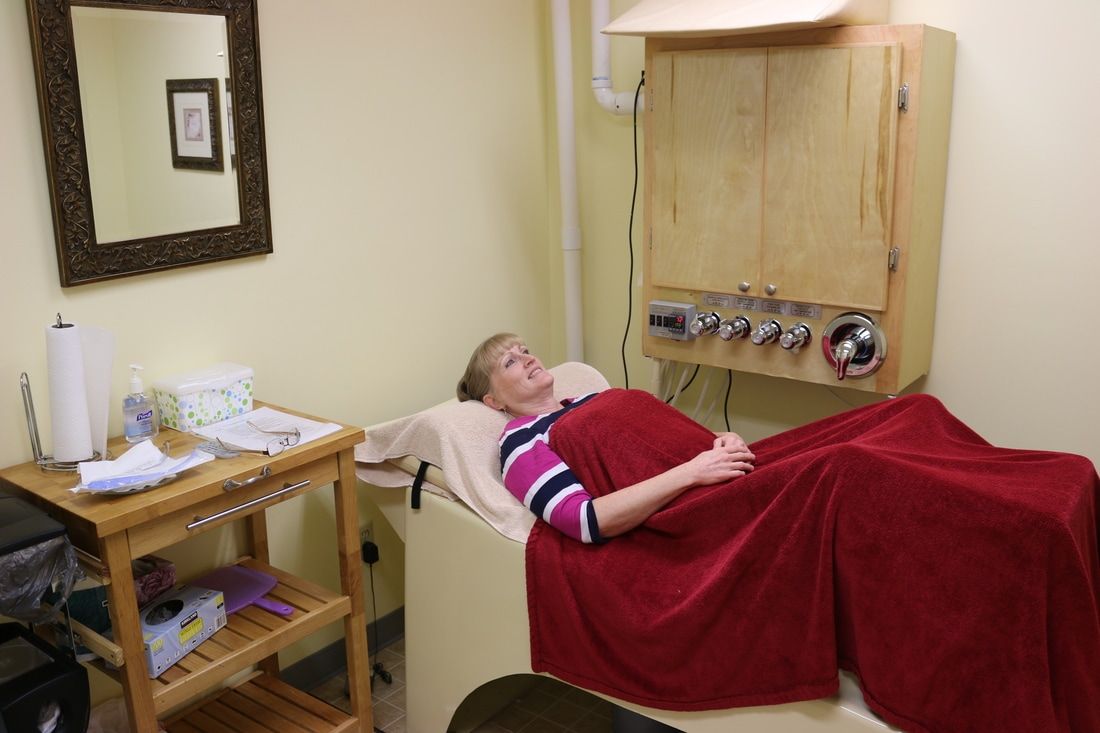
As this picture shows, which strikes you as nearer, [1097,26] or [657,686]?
[657,686]

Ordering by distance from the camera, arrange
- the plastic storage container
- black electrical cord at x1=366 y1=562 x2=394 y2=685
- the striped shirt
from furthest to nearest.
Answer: black electrical cord at x1=366 y1=562 x2=394 y2=685 → the plastic storage container → the striped shirt

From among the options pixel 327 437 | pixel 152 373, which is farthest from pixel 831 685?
pixel 152 373

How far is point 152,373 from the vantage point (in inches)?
83.9

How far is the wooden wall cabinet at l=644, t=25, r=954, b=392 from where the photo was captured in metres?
2.16

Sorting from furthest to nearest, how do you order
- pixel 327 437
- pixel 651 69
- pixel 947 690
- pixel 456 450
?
pixel 651 69, pixel 456 450, pixel 327 437, pixel 947 690

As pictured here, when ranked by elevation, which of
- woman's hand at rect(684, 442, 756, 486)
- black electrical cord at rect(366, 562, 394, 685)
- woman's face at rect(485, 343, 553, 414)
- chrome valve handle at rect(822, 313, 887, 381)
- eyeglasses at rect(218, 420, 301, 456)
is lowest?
black electrical cord at rect(366, 562, 394, 685)

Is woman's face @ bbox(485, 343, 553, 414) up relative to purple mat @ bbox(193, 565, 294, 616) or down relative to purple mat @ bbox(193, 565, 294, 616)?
up

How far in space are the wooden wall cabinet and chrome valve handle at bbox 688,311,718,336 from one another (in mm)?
29

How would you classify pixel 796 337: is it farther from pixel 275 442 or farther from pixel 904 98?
pixel 275 442

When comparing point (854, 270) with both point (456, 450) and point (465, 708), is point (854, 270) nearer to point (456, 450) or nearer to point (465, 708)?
point (456, 450)

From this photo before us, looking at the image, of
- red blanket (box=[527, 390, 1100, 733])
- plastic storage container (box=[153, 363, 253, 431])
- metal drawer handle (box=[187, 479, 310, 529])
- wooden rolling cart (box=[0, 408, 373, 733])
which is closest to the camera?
red blanket (box=[527, 390, 1100, 733])

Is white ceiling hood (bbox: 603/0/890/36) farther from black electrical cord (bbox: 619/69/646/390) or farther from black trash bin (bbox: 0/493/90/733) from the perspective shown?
black trash bin (bbox: 0/493/90/733)

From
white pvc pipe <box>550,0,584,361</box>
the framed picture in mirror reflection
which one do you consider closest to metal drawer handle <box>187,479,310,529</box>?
the framed picture in mirror reflection

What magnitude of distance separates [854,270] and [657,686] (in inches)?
40.5
